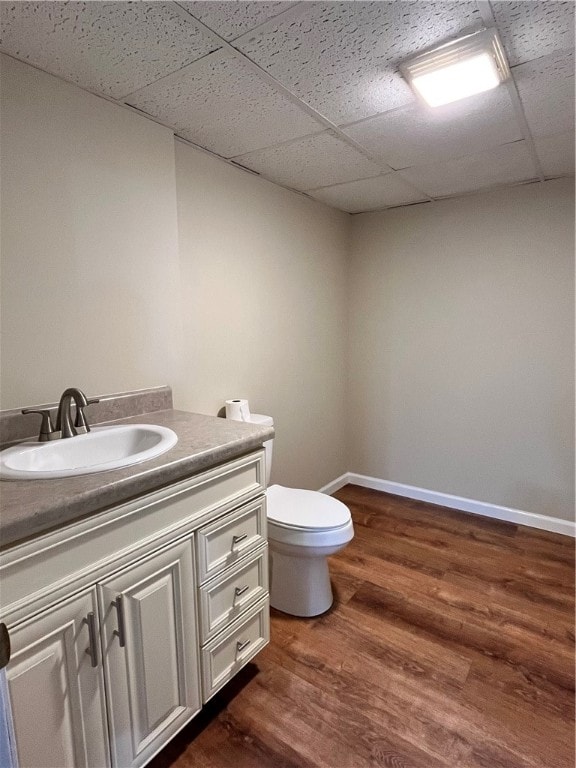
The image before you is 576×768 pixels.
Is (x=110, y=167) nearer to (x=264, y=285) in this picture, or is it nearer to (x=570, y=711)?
(x=264, y=285)

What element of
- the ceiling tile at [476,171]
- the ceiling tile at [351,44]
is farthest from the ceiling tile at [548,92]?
the ceiling tile at [351,44]

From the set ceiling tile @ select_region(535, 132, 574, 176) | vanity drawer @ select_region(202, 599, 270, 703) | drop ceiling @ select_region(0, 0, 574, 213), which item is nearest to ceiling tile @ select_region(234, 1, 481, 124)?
drop ceiling @ select_region(0, 0, 574, 213)

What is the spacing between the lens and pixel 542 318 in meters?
2.48

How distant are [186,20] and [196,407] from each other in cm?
141

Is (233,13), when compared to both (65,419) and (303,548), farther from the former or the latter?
(303,548)

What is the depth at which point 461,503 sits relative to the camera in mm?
2881

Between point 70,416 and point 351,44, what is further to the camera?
point 70,416

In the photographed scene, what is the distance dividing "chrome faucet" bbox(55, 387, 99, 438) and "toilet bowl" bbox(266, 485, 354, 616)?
0.85 meters

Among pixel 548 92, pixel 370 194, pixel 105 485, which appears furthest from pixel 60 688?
pixel 370 194

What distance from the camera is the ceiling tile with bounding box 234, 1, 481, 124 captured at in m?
1.08

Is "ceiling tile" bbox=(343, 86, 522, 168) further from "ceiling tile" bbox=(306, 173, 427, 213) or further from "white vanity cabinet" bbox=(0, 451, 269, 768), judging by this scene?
"white vanity cabinet" bbox=(0, 451, 269, 768)

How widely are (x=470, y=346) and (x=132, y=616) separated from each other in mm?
2406

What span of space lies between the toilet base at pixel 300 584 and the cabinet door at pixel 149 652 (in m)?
0.66

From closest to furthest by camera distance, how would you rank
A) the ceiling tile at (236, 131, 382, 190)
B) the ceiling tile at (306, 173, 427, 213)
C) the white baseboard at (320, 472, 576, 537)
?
1. the ceiling tile at (236, 131, 382, 190)
2. the ceiling tile at (306, 173, 427, 213)
3. the white baseboard at (320, 472, 576, 537)
